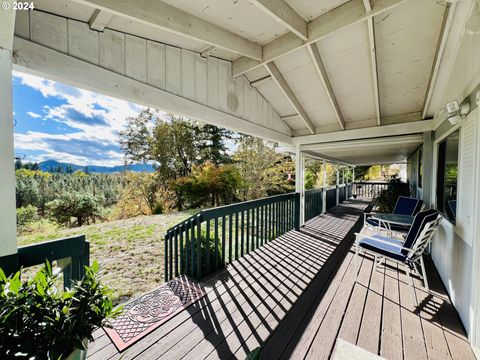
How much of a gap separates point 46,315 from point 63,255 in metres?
0.90

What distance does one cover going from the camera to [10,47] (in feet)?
4.46

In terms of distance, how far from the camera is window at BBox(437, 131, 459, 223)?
254 cm

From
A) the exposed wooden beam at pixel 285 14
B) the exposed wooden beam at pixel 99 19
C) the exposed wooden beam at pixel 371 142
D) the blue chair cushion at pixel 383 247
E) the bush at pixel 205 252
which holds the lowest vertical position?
the bush at pixel 205 252

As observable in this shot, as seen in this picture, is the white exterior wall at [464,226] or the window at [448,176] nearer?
the white exterior wall at [464,226]

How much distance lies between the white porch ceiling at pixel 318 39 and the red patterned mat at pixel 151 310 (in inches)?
112

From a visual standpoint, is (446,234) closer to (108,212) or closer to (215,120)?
(215,120)

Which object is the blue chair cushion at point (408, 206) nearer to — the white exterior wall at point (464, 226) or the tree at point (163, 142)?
the white exterior wall at point (464, 226)

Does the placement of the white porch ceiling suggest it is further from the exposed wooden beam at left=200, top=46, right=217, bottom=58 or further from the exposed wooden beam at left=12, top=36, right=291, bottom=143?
the exposed wooden beam at left=12, top=36, right=291, bottom=143

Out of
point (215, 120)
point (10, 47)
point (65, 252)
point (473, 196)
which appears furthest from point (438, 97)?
point (65, 252)

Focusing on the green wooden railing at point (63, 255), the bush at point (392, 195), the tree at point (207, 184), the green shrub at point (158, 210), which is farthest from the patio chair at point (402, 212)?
the green shrub at point (158, 210)

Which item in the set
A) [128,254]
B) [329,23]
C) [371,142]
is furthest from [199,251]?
[371,142]

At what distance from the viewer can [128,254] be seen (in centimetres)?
469

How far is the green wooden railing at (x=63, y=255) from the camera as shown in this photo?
155 cm

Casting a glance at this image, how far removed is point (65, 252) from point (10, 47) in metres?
1.58
